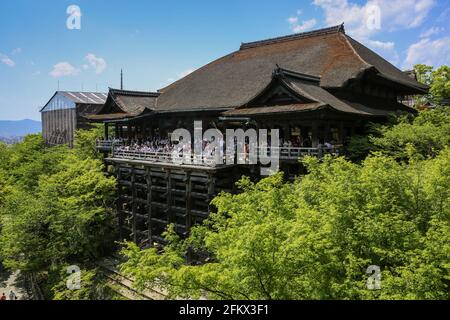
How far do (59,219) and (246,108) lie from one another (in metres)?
12.8

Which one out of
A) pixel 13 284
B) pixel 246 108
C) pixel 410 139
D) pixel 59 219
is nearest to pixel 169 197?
pixel 59 219

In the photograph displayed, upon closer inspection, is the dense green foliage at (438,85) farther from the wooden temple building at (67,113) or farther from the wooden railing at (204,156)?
the wooden temple building at (67,113)

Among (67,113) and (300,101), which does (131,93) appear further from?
(300,101)

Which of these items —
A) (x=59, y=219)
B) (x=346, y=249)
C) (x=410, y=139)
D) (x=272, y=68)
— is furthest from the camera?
(x=272, y=68)

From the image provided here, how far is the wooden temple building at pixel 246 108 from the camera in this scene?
19031mm

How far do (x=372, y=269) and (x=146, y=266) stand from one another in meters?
5.99

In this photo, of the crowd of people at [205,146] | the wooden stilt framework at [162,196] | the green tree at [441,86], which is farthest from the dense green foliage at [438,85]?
the wooden stilt framework at [162,196]

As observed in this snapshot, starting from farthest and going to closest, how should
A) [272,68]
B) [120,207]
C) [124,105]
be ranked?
[124,105]
[272,68]
[120,207]

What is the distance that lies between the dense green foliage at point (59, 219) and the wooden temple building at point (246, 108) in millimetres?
1658

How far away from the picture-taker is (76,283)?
63.4 ft

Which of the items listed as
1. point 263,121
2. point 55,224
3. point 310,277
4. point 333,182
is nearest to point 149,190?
point 55,224

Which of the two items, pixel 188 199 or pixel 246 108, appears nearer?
pixel 246 108

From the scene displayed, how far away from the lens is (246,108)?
20.3m
